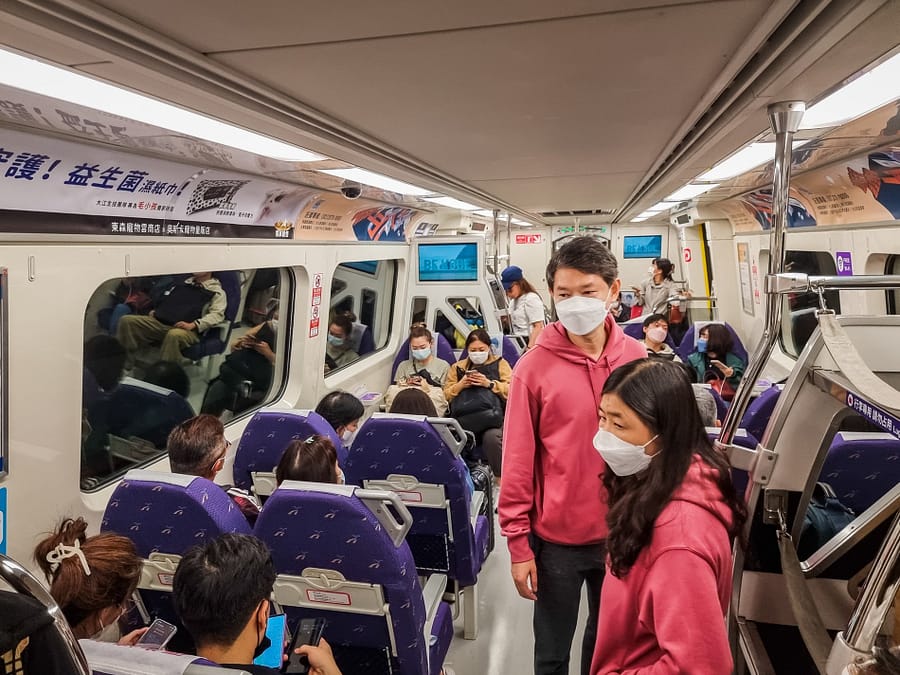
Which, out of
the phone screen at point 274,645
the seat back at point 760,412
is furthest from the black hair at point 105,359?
the seat back at point 760,412

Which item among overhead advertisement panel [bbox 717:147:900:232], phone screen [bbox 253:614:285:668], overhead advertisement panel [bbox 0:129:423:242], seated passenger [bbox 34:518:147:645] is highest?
overhead advertisement panel [bbox 717:147:900:232]

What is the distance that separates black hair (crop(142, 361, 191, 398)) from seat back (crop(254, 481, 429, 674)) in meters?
2.21

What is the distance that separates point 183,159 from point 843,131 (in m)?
3.14

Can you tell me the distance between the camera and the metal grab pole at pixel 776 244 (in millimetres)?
1742

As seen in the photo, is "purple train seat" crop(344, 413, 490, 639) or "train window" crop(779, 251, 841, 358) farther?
"train window" crop(779, 251, 841, 358)

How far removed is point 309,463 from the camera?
2418mm

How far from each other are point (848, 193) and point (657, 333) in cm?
193

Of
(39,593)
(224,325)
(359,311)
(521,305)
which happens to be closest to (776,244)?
(39,593)

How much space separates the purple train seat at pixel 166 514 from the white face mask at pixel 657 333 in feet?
15.0

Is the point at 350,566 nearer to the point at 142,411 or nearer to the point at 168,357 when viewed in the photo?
the point at 142,411

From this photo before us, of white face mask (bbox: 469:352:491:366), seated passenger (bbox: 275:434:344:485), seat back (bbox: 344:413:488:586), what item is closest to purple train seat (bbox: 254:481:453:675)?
seated passenger (bbox: 275:434:344:485)

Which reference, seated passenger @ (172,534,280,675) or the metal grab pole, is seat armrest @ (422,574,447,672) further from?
the metal grab pole

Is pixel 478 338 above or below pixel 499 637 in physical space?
above

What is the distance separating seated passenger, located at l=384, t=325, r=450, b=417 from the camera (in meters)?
5.53
